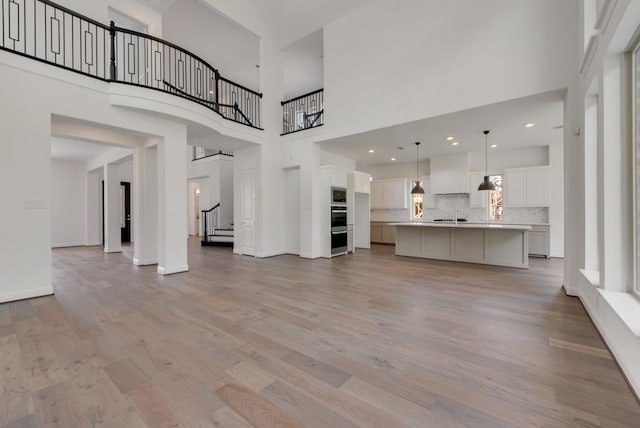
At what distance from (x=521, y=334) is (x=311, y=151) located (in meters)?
5.47

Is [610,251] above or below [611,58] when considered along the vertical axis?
below

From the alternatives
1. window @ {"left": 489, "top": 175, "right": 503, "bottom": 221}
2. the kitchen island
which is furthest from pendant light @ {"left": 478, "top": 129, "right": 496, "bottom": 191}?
the kitchen island

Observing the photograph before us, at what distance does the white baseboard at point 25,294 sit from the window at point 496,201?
32.8 feet

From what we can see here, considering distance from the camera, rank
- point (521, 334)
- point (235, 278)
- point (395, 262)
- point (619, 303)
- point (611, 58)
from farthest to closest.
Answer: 1. point (395, 262)
2. point (235, 278)
3. point (521, 334)
4. point (611, 58)
5. point (619, 303)

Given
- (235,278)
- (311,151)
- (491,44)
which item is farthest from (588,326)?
(311,151)

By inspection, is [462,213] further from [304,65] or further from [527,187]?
[304,65]

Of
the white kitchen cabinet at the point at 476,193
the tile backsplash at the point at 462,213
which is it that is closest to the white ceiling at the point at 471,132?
the white kitchen cabinet at the point at 476,193

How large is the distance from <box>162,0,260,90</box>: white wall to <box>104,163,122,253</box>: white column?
14.1 feet

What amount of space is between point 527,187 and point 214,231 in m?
10.1

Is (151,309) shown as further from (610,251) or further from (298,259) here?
(610,251)

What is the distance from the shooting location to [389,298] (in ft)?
11.7

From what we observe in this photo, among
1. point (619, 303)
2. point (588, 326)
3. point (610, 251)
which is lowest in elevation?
point (588, 326)

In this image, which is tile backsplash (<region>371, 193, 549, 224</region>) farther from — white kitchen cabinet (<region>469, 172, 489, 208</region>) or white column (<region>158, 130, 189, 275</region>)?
white column (<region>158, 130, 189, 275</region>)

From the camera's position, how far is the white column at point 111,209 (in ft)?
25.3
